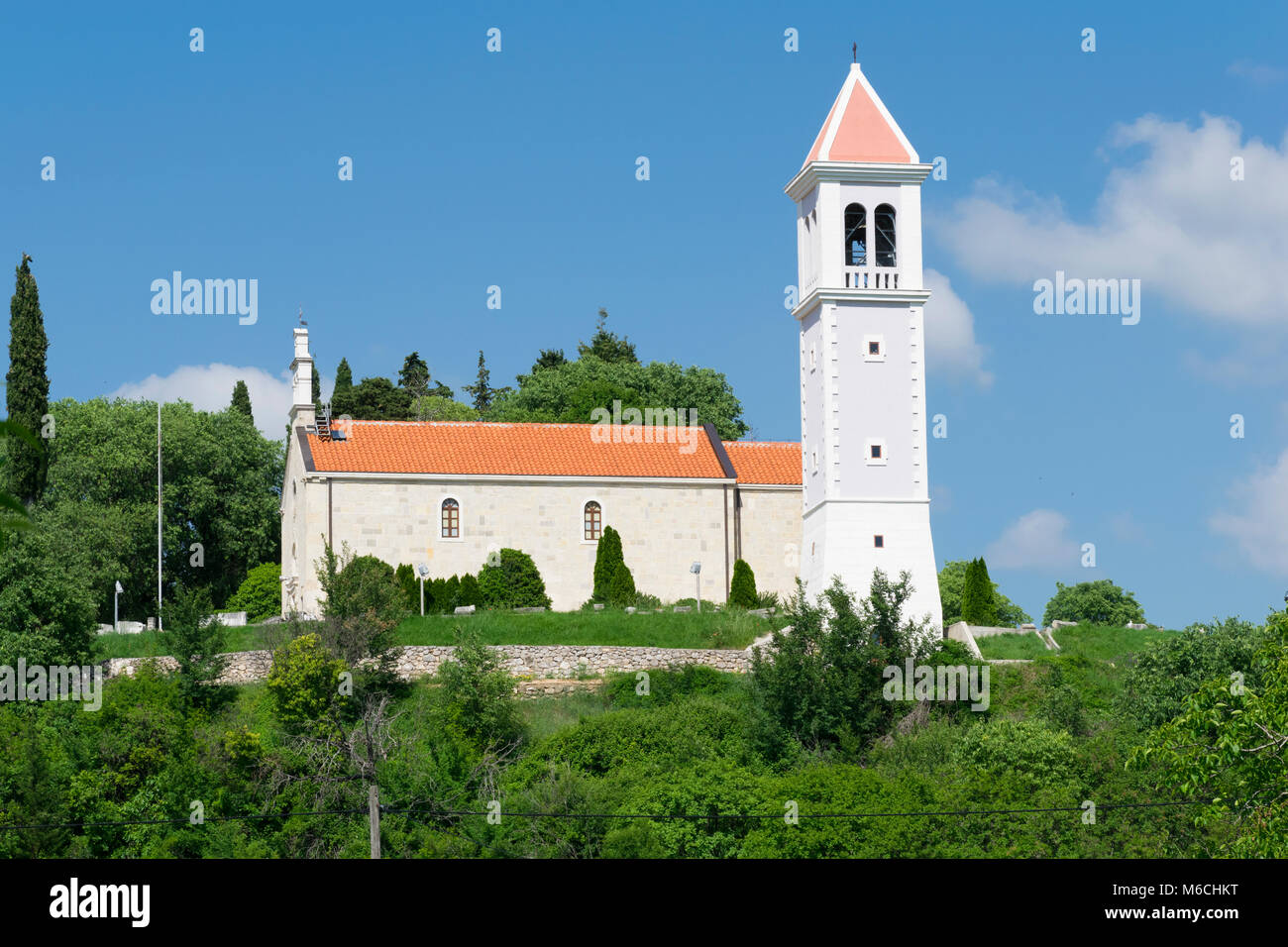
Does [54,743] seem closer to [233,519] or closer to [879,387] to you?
[879,387]

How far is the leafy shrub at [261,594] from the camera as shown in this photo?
64.2 meters

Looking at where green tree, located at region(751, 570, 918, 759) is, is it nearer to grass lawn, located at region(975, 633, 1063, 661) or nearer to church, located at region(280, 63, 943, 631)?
church, located at region(280, 63, 943, 631)

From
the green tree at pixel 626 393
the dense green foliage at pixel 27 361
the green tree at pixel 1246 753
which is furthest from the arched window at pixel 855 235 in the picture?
the dense green foliage at pixel 27 361

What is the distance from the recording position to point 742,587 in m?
54.8

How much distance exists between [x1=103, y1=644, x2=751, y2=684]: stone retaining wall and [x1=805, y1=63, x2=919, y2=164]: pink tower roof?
1554 cm

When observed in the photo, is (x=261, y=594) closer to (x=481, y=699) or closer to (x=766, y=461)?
(x=766, y=461)

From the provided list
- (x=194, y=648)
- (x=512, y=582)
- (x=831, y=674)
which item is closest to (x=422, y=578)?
(x=512, y=582)

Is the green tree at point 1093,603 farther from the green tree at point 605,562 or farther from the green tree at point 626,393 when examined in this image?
the green tree at point 605,562

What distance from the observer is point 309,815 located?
3831cm

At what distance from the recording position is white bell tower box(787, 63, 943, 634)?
4812cm

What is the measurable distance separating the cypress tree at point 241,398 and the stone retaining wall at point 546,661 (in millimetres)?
36016

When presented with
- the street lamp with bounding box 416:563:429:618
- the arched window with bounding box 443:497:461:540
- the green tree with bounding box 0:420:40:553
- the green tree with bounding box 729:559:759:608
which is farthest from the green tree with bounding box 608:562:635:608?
the green tree with bounding box 0:420:40:553
